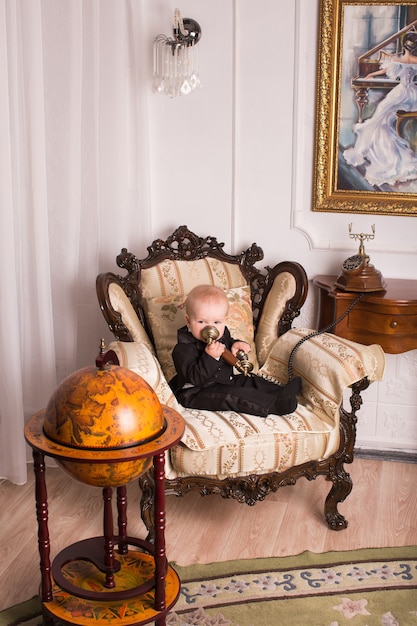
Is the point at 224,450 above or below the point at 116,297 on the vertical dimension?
below

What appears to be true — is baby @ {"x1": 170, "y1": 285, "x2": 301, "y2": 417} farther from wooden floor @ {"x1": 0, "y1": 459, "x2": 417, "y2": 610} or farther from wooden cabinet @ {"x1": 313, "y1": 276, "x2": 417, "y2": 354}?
wooden floor @ {"x1": 0, "y1": 459, "x2": 417, "y2": 610}

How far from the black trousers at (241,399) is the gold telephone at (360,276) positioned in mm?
666

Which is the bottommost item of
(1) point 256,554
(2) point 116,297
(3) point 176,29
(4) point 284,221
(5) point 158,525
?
(1) point 256,554

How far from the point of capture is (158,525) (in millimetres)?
2902

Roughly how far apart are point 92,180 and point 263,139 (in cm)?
101

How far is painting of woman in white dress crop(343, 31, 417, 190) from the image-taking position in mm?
4305

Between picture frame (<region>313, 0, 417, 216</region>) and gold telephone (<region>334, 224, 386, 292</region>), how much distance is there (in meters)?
0.42

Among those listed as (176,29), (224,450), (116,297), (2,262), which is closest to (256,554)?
(224,450)

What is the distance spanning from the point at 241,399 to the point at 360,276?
981 millimetres

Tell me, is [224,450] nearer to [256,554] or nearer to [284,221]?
[256,554]

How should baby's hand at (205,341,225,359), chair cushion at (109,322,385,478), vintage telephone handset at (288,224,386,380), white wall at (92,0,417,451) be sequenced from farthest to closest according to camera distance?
white wall at (92,0,417,451) → vintage telephone handset at (288,224,386,380) → baby's hand at (205,341,225,359) → chair cushion at (109,322,385,478)

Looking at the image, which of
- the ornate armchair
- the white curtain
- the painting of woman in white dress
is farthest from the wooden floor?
the painting of woman in white dress

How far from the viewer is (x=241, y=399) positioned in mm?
3785

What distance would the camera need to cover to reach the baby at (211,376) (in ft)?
12.4
